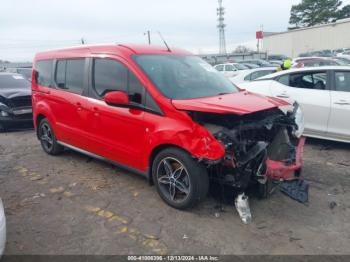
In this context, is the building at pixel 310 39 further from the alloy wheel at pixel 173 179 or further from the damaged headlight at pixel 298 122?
the alloy wheel at pixel 173 179

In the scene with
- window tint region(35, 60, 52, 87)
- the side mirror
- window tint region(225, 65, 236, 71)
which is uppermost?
window tint region(225, 65, 236, 71)

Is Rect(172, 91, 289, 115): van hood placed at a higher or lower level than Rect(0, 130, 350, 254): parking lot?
higher

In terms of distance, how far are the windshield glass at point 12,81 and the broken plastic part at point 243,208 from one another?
826cm

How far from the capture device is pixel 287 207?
4.30 meters

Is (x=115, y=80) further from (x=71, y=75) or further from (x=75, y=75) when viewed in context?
(x=71, y=75)

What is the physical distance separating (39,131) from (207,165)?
4.09 meters

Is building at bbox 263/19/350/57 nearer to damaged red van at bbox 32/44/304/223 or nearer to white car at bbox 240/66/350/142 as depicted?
white car at bbox 240/66/350/142

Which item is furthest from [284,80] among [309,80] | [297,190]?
[297,190]

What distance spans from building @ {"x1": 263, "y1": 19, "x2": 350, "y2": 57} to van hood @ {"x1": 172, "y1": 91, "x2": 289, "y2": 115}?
5514cm

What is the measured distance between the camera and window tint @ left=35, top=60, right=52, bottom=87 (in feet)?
20.5

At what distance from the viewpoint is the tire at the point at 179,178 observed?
12.9 ft

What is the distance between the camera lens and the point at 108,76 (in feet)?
16.1

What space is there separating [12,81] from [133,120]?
7.36 metres

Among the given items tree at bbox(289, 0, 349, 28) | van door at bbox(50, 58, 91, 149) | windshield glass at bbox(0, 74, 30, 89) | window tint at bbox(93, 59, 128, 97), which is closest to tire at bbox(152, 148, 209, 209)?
window tint at bbox(93, 59, 128, 97)
